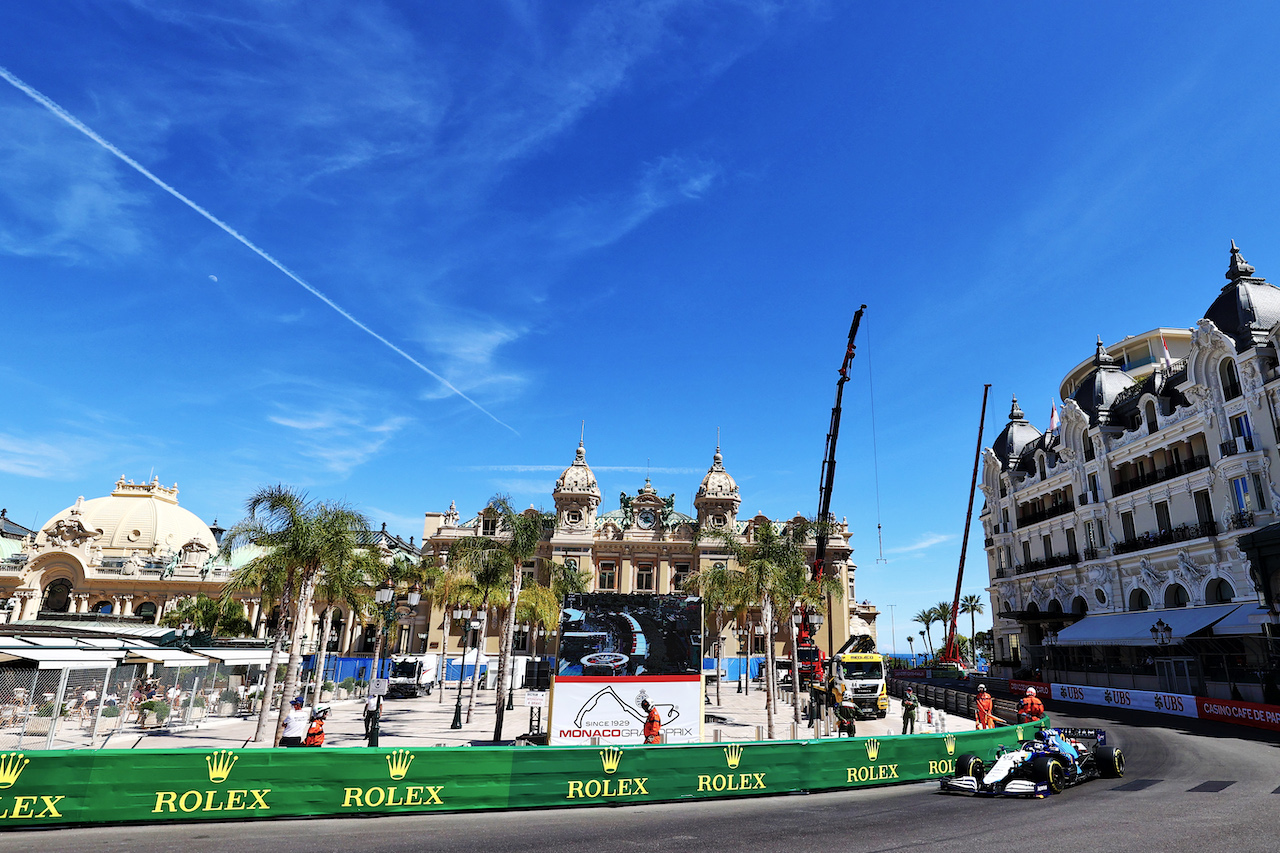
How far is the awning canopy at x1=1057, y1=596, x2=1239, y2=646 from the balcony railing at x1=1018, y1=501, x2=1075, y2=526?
27.9ft

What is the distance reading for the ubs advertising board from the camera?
22.4 meters

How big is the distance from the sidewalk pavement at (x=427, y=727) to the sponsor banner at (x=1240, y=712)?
34.3 ft

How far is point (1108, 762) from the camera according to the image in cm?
1812

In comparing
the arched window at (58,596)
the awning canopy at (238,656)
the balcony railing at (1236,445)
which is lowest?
the awning canopy at (238,656)

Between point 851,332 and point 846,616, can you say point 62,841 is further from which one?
point 846,616

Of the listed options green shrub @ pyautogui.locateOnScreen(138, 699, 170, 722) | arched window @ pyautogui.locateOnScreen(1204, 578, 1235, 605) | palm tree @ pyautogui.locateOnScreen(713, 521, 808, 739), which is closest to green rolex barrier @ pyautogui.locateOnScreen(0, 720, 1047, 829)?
palm tree @ pyautogui.locateOnScreen(713, 521, 808, 739)

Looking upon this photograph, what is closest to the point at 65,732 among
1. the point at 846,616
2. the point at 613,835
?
the point at 613,835

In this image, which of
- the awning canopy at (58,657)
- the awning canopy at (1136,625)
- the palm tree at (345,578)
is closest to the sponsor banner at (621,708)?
the palm tree at (345,578)

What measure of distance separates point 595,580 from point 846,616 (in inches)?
1189

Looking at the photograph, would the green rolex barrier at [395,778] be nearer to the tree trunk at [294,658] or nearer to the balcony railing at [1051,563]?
the tree trunk at [294,658]

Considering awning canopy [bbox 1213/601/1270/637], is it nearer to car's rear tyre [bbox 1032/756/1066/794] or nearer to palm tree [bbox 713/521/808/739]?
palm tree [bbox 713/521/808/739]

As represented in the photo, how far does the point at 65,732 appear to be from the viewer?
2642cm

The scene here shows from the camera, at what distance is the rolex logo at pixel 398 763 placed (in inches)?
529

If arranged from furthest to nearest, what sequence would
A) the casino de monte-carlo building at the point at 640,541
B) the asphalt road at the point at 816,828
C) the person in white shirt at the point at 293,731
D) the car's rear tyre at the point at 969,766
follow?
the casino de monte-carlo building at the point at 640,541 < the person in white shirt at the point at 293,731 < the car's rear tyre at the point at 969,766 < the asphalt road at the point at 816,828
